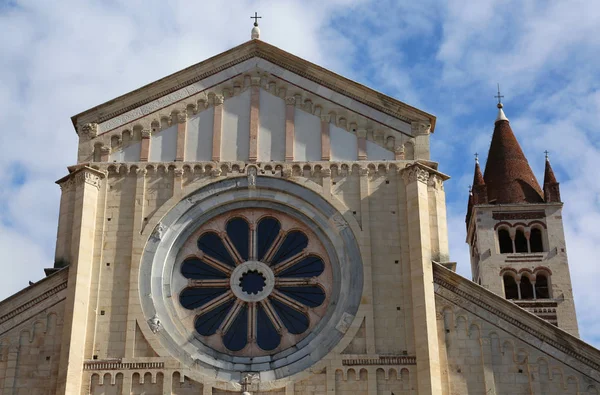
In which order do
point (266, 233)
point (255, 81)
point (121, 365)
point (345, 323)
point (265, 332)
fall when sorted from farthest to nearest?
1. point (255, 81)
2. point (266, 233)
3. point (265, 332)
4. point (345, 323)
5. point (121, 365)

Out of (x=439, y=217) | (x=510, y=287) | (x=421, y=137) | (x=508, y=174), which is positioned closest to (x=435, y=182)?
(x=439, y=217)

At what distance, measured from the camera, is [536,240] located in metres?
42.7

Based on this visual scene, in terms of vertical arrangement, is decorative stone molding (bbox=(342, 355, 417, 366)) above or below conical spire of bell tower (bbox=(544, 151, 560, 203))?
below

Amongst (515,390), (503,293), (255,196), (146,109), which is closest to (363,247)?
(255,196)

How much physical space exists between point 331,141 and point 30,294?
7.39 meters

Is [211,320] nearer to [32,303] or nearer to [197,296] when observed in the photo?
[197,296]

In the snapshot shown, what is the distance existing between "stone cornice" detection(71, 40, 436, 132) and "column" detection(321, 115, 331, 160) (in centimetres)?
79

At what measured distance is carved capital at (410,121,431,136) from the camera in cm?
2591

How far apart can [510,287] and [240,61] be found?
61.0 ft

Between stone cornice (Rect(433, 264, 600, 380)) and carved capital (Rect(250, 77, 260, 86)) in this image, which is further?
carved capital (Rect(250, 77, 260, 86))

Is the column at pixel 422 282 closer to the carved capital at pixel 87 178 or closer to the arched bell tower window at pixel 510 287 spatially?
the carved capital at pixel 87 178

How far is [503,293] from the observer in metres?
41.2

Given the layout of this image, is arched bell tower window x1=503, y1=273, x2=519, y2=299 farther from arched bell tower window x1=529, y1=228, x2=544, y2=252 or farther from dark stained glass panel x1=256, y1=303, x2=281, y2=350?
A: dark stained glass panel x1=256, y1=303, x2=281, y2=350

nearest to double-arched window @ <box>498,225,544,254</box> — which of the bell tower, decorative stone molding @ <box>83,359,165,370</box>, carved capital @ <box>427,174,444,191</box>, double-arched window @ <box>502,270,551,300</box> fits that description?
the bell tower
